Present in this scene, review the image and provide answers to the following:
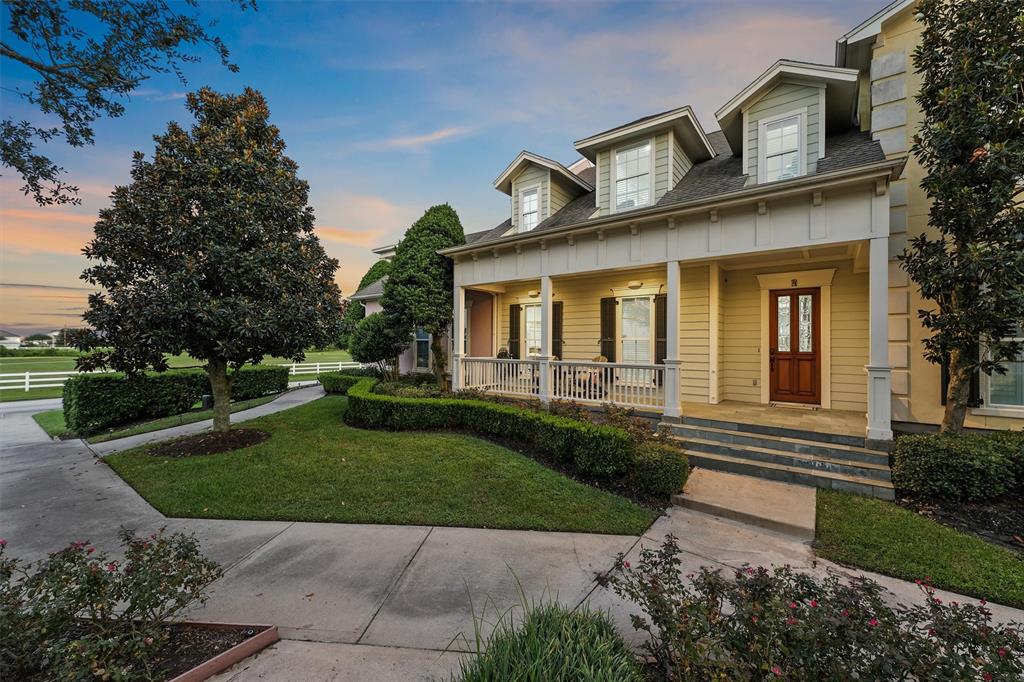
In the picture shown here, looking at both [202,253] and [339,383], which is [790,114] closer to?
[202,253]

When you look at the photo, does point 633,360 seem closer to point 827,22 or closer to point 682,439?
point 682,439

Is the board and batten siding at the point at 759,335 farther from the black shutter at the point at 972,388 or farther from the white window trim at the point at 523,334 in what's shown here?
the white window trim at the point at 523,334

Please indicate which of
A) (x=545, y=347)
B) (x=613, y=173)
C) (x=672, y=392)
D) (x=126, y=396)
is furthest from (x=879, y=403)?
(x=126, y=396)

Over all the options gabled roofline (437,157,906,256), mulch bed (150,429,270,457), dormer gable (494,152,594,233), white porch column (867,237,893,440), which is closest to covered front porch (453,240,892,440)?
white porch column (867,237,893,440)

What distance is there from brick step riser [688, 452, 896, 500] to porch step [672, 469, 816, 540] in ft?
0.31

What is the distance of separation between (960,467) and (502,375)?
24.9ft

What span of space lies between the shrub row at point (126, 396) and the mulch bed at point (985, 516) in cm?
1323

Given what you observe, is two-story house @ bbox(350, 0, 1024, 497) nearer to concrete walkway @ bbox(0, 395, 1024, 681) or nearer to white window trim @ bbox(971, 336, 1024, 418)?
white window trim @ bbox(971, 336, 1024, 418)

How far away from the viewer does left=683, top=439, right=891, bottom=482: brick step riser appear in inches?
198

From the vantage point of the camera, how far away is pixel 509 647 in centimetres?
194

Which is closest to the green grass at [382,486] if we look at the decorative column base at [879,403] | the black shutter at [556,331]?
the decorative column base at [879,403]

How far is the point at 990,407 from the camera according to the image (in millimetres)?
5543

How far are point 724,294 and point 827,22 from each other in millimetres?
5436

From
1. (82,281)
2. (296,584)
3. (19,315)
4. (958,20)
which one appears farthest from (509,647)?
(82,281)
